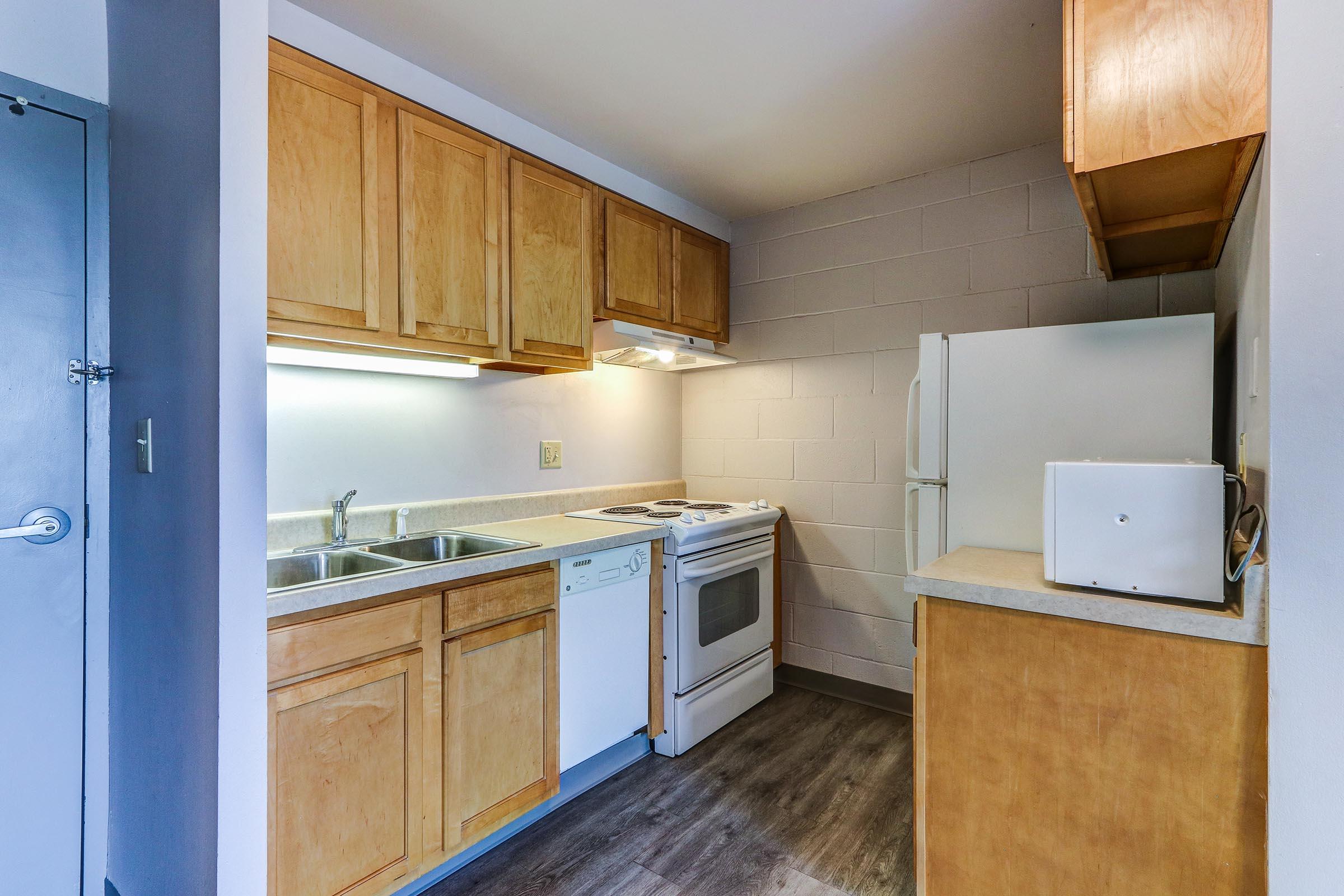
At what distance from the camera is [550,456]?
112 inches

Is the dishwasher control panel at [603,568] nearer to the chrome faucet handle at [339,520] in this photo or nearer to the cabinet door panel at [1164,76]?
the chrome faucet handle at [339,520]


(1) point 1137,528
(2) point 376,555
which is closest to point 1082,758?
(1) point 1137,528

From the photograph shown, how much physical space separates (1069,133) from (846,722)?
2400mm

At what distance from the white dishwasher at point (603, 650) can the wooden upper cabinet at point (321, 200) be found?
42.2 inches

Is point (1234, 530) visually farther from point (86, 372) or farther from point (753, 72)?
point (86, 372)

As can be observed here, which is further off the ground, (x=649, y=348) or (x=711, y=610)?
(x=649, y=348)

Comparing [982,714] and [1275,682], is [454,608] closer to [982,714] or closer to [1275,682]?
[982,714]

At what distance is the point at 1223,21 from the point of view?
1225 mm

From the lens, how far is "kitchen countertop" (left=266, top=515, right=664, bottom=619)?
4.83ft

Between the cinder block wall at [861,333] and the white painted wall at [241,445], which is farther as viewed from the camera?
the cinder block wall at [861,333]

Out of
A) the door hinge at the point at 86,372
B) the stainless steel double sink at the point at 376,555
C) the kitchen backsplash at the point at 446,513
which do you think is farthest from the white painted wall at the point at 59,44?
the stainless steel double sink at the point at 376,555

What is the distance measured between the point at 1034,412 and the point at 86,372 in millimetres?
2610

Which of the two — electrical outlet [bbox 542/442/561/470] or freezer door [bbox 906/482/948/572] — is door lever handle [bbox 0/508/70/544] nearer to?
electrical outlet [bbox 542/442/561/470]

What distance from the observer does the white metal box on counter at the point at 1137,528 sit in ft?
4.10
